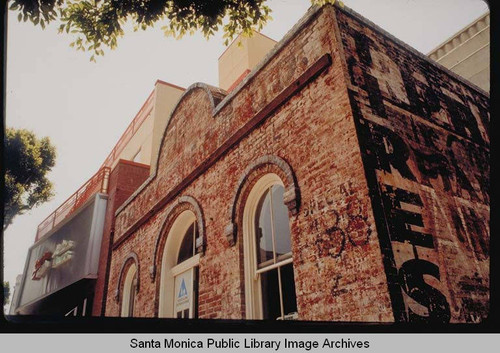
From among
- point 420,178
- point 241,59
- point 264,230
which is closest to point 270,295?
point 264,230

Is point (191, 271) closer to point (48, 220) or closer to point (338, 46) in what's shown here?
point (338, 46)

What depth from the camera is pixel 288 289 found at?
4645 millimetres

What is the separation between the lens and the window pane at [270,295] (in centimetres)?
480

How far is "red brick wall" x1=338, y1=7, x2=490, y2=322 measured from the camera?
138 inches

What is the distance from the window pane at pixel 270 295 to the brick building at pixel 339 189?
0.02 metres

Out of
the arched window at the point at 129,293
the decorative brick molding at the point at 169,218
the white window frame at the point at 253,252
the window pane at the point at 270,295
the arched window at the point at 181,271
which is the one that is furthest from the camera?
the arched window at the point at 129,293

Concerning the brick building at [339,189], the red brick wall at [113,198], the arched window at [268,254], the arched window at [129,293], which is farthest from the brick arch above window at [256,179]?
the red brick wall at [113,198]

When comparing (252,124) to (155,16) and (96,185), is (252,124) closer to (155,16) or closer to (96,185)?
(155,16)

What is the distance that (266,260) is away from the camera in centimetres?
518

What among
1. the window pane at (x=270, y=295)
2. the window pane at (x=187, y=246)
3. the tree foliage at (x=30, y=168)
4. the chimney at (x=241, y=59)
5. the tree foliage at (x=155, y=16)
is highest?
the chimney at (x=241, y=59)

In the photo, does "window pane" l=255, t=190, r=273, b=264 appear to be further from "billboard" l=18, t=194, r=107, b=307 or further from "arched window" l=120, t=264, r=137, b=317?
"billboard" l=18, t=194, r=107, b=307

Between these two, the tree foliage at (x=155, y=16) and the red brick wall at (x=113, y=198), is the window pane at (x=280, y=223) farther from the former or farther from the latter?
the red brick wall at (x=113, y=198)

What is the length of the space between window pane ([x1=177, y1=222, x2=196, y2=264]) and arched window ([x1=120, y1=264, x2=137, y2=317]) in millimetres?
2284

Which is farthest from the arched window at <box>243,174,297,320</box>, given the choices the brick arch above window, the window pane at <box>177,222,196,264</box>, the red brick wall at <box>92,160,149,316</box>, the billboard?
the billboard
